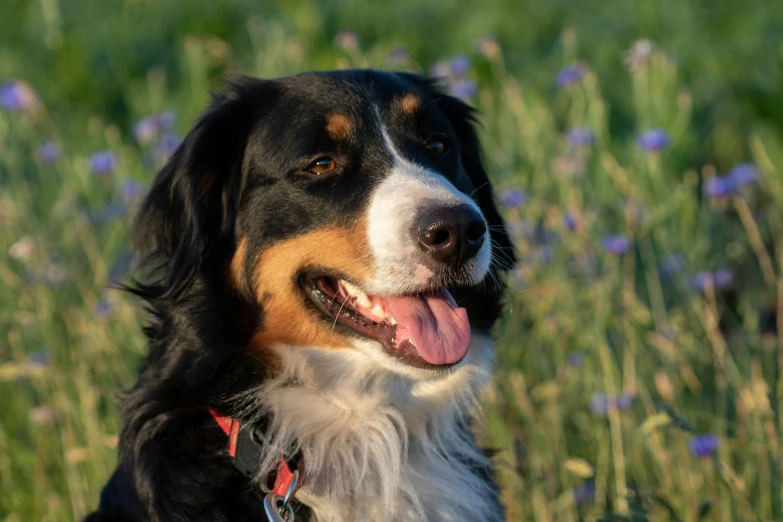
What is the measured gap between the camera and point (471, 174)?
12.5ft

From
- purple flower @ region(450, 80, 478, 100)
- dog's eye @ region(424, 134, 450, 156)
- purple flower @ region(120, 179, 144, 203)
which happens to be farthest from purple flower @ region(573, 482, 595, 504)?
purple flower @ region(120, 179, 144, 203)

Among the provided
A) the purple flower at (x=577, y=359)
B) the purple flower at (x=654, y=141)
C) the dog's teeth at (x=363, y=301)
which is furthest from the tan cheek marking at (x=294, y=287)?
the purple flower at (x=654, y=141)

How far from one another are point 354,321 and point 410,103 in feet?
2.42

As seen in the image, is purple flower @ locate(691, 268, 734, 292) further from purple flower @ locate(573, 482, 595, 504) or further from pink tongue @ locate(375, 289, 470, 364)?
pink tongue @ locate(375, 289, 470, 364)

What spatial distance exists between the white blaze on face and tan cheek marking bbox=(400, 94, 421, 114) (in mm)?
355

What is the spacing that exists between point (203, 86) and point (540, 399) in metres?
3.96

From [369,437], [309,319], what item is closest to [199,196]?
[309,319]

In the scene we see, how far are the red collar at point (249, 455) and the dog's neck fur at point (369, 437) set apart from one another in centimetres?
3

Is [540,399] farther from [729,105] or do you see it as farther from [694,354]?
[729,105]

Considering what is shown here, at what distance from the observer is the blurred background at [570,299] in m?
4.04

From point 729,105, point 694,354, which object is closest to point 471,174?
point 694,354

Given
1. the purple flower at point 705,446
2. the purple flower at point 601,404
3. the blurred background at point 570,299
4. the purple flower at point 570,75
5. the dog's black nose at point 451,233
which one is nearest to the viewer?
the dog's black nose at point 451,233

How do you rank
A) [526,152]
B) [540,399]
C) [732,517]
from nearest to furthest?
1. [732,517]
2. [540,399]
3. [526,152]

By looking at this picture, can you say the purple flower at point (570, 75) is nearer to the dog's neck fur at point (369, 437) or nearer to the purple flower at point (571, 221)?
the purple flower at point (571, 221)
